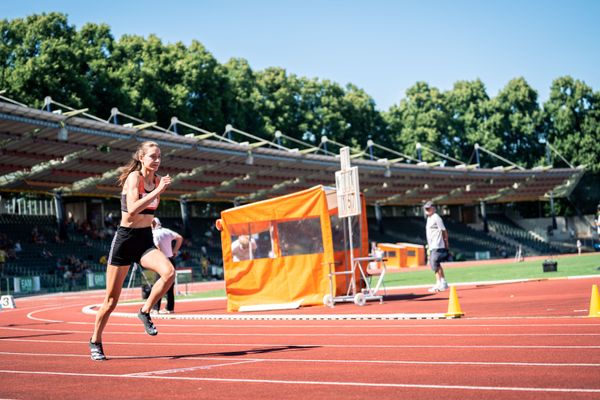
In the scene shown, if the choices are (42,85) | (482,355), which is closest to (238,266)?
(482,355)

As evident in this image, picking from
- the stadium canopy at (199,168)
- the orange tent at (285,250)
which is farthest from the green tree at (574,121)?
the orange tent at (285,250)

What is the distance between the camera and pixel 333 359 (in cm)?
756

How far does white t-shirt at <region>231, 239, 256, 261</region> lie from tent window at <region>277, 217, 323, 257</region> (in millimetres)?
670

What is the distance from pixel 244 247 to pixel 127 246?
933cm

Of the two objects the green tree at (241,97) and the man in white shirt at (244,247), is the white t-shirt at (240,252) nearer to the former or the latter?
the man in white shirt at (244,247)

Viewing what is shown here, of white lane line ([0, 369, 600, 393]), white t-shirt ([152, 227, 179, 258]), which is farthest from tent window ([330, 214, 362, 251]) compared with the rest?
white lane line ([0, 369, 600, 393])

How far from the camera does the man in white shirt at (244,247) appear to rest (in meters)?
17.5

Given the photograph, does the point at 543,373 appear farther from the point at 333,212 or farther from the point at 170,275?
the point at 333,212

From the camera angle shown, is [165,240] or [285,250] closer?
[165,240]

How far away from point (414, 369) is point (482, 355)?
2.96ft

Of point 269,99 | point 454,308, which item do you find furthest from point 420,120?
point 454,308

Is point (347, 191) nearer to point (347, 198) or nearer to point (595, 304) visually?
point (347, 198)

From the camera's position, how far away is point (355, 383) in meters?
6.02

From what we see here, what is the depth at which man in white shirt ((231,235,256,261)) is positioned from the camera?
1748 cm
